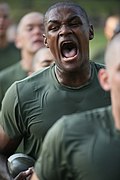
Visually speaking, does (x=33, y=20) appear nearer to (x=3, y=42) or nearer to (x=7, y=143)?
(x=3, y=42)

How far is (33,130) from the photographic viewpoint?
5.14m

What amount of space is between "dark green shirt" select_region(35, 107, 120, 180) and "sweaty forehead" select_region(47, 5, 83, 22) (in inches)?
52.6

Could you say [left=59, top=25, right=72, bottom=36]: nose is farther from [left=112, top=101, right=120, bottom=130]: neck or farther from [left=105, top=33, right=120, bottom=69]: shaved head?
[left=112, top=101, right=120, bottom=130]: neck

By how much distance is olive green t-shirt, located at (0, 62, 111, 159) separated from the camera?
5129mm

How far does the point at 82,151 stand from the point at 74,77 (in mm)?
1359

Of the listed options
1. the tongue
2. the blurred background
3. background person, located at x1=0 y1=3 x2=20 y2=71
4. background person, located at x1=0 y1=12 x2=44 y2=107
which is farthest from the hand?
the blurred background

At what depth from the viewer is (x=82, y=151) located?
3.98 meters

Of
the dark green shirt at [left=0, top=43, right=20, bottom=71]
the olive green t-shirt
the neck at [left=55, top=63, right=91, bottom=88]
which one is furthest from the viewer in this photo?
the dark green shirt at [left=0, top=43, right=20, bottom=71]

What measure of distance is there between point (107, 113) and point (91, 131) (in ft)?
0.50

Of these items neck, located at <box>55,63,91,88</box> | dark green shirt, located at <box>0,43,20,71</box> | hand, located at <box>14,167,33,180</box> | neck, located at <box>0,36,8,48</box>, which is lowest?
dark green shirt, located at <box>0,43,20,71</box>

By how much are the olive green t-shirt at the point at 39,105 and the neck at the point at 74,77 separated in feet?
0.12

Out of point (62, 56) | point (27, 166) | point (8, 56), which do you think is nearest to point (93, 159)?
point (27, 166)

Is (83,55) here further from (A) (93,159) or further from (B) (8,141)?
(A) (93,159)

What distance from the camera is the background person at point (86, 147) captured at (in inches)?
155
